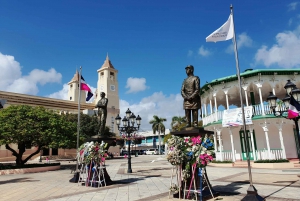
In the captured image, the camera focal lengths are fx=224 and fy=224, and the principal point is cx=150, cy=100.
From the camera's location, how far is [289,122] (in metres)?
18.4

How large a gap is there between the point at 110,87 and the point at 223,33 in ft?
184

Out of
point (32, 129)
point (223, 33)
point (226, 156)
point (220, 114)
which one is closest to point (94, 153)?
point (223, 33)

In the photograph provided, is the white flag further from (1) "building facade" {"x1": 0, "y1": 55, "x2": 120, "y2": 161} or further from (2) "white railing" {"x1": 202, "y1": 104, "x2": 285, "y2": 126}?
(1) "building facade" {"x1": 0, "y1": 55, "x2": 120, "y2": 161}

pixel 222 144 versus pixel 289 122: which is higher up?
pixel 289 122

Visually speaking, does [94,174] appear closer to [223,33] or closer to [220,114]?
[223,33]

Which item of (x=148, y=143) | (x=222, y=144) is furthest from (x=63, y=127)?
(x=148, y=143)

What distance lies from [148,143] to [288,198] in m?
77.3

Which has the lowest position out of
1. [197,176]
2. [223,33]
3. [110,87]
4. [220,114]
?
[197,176]

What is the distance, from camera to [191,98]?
27.3 feet

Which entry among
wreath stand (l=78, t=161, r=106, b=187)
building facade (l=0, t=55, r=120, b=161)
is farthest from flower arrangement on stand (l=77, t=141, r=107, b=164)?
building facade (l=0, t=55, r=120, b=161)

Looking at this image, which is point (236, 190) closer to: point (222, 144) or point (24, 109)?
point (222, 144)

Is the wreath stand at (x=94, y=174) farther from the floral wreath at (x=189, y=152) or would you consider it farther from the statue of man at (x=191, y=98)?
the statue of man at (x=191, y=98)

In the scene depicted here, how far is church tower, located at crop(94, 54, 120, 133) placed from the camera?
60906 millimetres

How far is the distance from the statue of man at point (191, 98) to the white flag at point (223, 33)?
1802 millimetres
